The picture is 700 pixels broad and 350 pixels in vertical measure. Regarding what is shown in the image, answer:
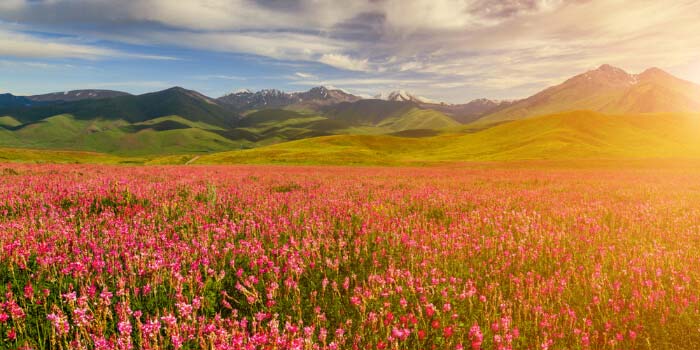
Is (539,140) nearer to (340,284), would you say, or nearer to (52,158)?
(340,284)

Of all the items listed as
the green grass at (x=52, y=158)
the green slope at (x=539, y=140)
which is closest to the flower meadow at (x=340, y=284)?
the green grass at (x=52, y=158)

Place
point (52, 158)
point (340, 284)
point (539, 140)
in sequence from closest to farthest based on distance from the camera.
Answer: point (340, 284), point (52, 158), point (539, 140)

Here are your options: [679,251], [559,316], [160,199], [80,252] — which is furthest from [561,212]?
[160,199]

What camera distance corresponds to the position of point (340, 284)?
4.53m

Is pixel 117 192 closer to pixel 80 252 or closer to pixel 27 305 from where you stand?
pixel 80 252

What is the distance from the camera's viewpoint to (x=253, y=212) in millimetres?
7855

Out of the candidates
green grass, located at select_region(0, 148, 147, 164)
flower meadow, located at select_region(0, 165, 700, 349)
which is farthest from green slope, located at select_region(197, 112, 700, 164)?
flower meadow, located at select_region(0, 165, 700, 349)

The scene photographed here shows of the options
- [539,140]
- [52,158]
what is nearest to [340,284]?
[52,158]

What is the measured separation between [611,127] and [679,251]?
151 m

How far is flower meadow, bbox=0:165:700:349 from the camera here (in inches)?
120

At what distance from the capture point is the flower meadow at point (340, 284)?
3.05 m

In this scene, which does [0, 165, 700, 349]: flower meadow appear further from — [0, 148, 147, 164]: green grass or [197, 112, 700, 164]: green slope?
[197, 112, 700, 164]: green slope

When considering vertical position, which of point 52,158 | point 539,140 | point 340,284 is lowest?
point 52,158

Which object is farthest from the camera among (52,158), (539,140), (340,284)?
(539,140)
